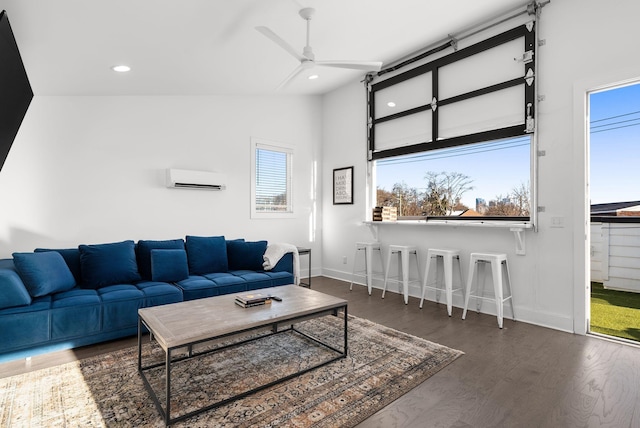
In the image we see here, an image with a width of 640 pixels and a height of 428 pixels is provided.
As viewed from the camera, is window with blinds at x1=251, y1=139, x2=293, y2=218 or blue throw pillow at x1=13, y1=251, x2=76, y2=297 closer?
blue throw pillow at x1=13, y1=251, x2=76, y2=297

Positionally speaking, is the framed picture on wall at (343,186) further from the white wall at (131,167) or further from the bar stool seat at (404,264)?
the bar stool seat at (404,264)

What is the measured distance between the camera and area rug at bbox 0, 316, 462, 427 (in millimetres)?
1922

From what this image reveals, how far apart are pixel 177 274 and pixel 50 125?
85.4 inches

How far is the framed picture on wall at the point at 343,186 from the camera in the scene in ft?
19.0

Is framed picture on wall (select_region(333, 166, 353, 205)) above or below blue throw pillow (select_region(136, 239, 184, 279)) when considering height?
above

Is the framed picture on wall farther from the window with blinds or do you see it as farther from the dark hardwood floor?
the dark hardwood floor

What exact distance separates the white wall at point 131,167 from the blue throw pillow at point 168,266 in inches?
37.1

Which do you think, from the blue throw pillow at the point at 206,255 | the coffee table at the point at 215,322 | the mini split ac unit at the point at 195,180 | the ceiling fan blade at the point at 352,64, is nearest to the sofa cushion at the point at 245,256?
the blue throw pillow at the point at 206,255

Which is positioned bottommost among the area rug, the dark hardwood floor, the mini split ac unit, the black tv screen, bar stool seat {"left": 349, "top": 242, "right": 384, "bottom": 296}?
the dark hardwood floor

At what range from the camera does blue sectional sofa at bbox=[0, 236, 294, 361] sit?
8.72ft

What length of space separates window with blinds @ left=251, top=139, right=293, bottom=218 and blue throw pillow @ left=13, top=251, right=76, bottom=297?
8.81 ft

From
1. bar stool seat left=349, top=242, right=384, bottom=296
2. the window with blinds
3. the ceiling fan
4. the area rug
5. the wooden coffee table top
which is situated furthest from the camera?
the window with blinds

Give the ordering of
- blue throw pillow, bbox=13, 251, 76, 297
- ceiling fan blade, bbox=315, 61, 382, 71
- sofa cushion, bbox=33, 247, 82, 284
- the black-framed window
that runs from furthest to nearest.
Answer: the black-framed window
sofa cushion, bbox=33, 247, 82, 284
ceiling fan blade, bbox=315, 61, 382, 71
blue throw pillow, bbox=13, 251, 76, 297

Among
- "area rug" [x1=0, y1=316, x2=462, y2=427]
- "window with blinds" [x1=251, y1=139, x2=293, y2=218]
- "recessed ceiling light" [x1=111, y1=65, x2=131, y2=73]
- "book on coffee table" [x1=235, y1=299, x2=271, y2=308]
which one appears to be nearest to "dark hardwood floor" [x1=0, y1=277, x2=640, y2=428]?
"area rug" [x1=0, y1=316, x2=462, y2=427]
